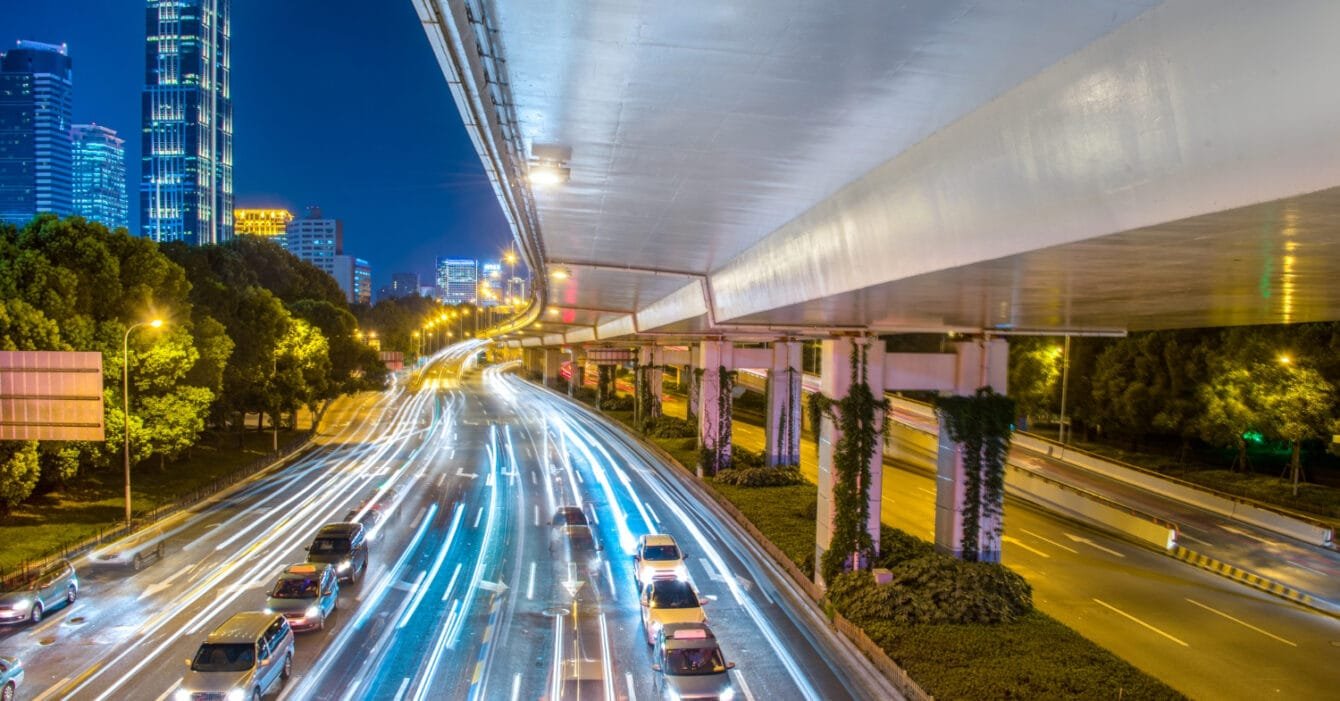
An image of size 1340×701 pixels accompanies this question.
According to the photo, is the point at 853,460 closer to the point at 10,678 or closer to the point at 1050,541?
the point at 1050,541

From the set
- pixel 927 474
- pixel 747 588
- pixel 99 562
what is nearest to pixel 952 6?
pixel 747 588

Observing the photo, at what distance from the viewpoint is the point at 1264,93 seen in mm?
4805

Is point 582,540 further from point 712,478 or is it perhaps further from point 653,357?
point 653,357

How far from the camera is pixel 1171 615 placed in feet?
67.9

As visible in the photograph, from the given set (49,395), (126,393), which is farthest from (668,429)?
(49,395)

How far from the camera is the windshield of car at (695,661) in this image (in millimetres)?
14312

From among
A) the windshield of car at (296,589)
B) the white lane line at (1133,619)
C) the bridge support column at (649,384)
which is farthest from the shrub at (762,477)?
the bridge support column at (649,384)

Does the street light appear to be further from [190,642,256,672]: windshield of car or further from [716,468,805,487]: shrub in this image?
[716,468,805,487]: shrub

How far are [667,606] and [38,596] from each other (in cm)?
1500

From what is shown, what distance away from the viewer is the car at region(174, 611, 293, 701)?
1327cm

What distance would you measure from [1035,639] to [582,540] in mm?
14088

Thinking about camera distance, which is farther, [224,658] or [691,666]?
[691,666]

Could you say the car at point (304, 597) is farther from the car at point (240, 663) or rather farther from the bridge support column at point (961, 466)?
the bridge support column at point (961, 466)

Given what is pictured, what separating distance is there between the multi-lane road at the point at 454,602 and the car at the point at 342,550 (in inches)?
20.5
